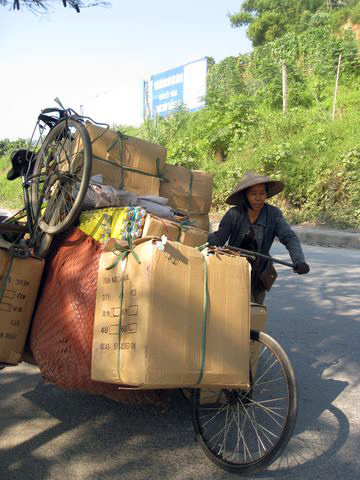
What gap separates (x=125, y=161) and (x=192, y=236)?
2.98ft

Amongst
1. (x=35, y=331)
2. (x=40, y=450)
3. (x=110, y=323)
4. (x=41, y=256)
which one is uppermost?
(x=41, y=256)

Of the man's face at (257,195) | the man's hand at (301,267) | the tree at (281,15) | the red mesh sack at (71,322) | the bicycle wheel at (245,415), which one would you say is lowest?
the bicycle wheel at (245,415)

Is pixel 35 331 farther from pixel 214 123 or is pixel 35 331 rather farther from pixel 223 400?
pixel 214 123

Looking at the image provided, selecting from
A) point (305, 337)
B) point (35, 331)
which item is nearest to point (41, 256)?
point (35, 331)

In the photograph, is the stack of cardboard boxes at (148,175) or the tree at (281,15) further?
the tree at (281,15)

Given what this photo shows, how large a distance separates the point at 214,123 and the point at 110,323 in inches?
685

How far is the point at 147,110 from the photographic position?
26.4m

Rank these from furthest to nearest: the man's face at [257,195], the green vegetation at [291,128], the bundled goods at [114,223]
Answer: the green vegetation at [291,128] < the man's face at [257,195] < the bundled goods at [114,223]

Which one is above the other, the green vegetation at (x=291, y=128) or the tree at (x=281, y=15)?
the tree at (x=281, y=15)

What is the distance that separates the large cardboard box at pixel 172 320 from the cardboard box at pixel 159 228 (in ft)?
1.10

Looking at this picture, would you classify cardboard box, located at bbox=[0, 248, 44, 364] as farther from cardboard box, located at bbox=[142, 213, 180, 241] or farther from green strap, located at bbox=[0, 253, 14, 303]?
cardboard box, located at bbox=[142, 213, 180, 241]

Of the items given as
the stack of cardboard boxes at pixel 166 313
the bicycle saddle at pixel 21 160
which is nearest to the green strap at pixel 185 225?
the stack of cardboard boxes at pixel 166 313

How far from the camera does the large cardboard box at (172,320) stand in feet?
7.43

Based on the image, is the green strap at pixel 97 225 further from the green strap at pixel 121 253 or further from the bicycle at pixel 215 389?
the green strap at pixel 121 253
